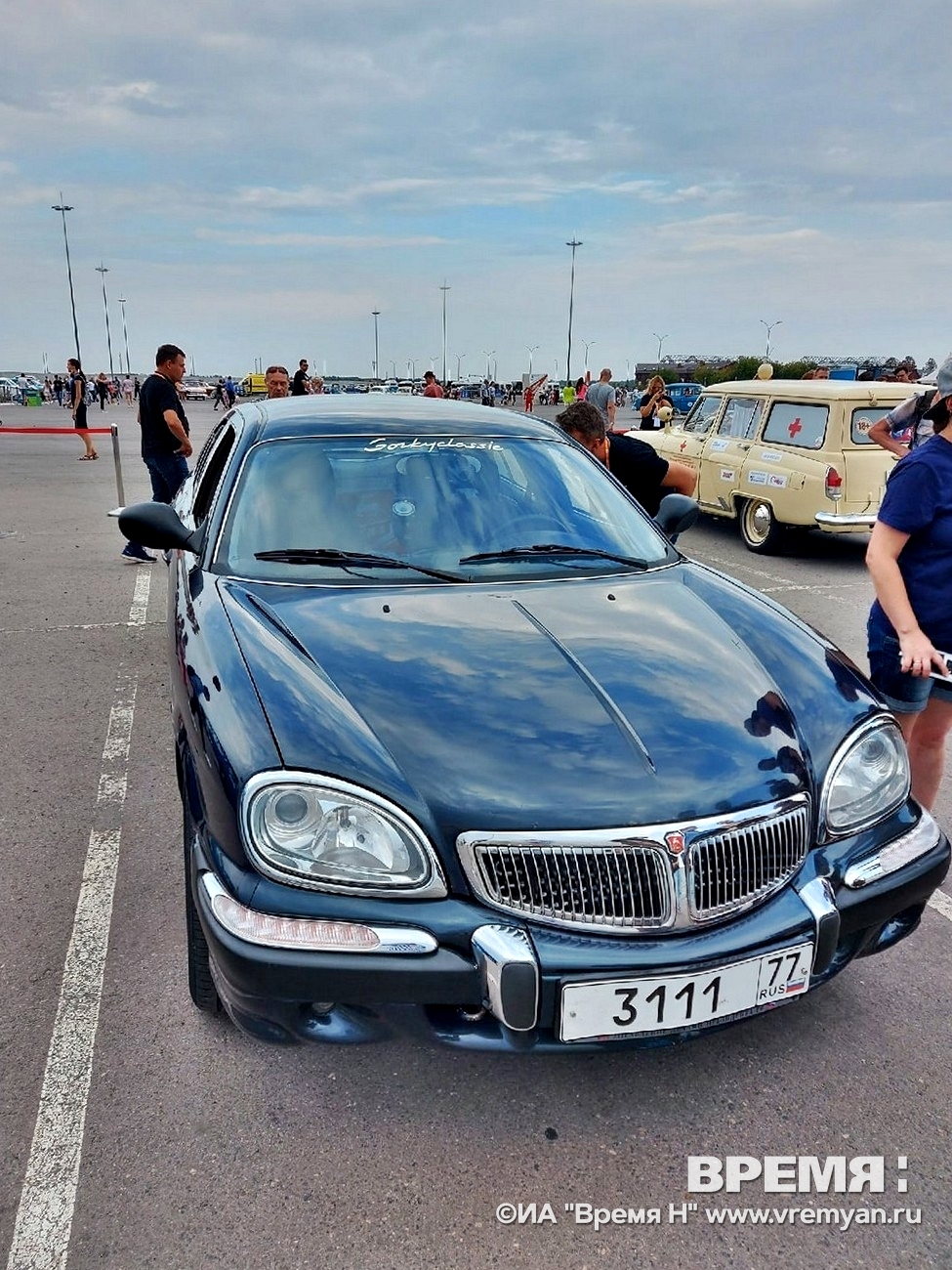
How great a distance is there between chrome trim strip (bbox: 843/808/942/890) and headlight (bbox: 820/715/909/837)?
7cm

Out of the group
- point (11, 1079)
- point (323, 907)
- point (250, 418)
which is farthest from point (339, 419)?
point (11, 1079)

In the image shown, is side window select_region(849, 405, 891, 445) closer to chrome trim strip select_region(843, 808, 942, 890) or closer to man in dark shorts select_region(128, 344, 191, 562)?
man in dark shorts select_region(128, 344, 191, 562)

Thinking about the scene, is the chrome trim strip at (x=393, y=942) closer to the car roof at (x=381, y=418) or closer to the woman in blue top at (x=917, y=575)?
the woman in blue top at (x=917, y=575)

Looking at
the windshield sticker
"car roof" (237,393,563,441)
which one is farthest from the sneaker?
the windshield sticker

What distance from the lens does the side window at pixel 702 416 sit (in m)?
10.4

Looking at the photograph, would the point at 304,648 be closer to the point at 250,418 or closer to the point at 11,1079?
the point at 11,1079

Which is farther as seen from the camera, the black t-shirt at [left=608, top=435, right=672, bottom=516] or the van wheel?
the van wheel

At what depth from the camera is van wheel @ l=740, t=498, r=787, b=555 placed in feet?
30.1

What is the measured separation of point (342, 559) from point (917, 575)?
6.08ft

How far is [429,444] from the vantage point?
3.37 m

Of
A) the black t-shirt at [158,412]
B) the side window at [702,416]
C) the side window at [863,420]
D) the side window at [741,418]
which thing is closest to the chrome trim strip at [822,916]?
the black t-shirt at [158,412]

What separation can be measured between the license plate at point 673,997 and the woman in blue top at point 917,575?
1114mm

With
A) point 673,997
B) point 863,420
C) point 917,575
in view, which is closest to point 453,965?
point 673,997

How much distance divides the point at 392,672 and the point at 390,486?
114 centimetres
